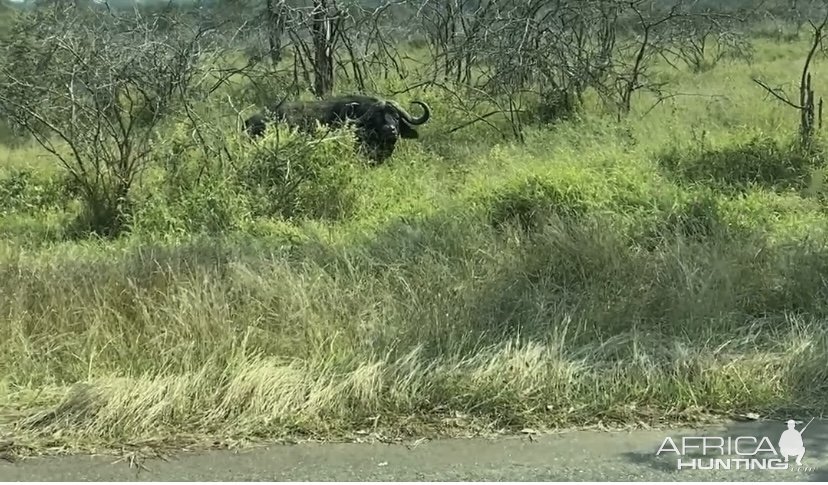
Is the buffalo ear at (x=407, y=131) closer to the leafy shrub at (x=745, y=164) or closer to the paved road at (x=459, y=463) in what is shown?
the leafy shrub at (x=745, y=164)

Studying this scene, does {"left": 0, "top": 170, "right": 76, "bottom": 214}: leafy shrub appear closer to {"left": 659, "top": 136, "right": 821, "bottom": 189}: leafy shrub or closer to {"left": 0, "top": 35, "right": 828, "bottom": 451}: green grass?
{"left": 0, "top": 35, "right": 828, "bottom": 451}: green grass

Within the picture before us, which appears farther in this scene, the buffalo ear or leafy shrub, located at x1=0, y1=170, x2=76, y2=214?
the buffalo ear

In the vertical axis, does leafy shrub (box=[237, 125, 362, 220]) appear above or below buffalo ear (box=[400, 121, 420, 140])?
below

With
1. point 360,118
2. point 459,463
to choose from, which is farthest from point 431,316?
point 360,118

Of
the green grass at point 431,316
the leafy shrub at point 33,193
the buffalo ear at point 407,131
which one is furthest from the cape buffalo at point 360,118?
the green grass at point 431,316

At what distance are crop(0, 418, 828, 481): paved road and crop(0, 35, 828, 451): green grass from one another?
0.16 metres

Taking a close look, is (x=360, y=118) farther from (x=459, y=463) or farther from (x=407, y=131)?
(x=459, y=463)

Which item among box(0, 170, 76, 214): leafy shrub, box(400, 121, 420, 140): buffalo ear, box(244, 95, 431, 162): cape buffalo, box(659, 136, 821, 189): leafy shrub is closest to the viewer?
box(659, 136, 821, 189): leafy shrub

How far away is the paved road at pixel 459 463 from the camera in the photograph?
332 centimetres

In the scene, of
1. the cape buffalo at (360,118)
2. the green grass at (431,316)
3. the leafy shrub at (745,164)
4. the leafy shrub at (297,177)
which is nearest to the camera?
the green grass at (431,316)

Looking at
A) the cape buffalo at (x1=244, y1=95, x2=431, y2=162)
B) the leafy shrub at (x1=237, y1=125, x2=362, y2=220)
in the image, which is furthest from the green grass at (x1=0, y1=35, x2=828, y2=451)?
the cape buffalo at (x1=244, y1=95, x2=431, y2=162)

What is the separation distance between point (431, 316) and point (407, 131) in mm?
6770

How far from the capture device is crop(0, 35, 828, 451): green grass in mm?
3893

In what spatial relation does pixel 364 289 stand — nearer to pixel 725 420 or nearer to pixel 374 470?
pixel 374 470
